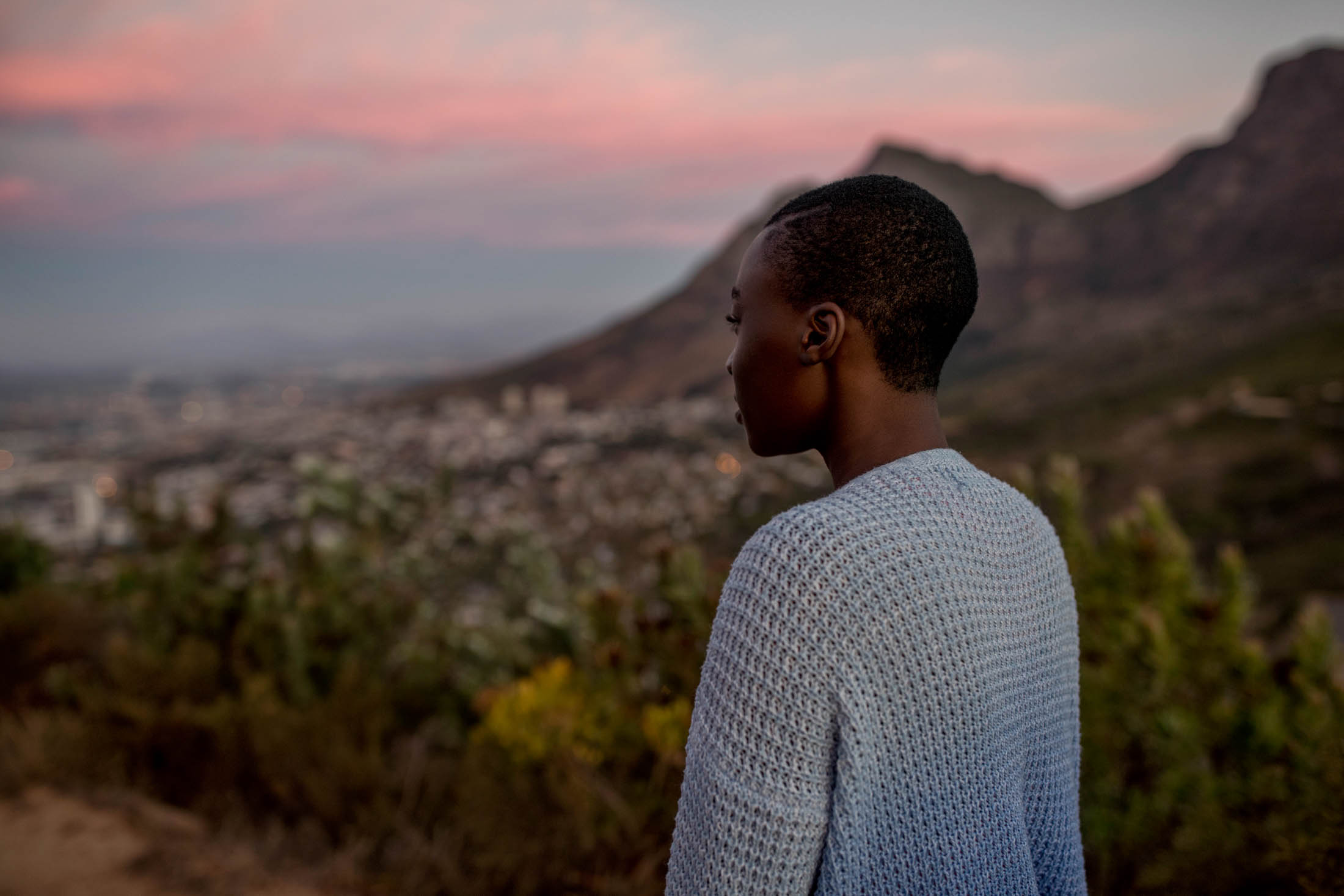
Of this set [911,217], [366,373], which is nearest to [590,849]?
[911,217]

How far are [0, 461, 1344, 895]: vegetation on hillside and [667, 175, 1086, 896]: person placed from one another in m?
1.47

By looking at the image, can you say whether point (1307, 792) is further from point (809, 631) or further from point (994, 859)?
point (809, 631)

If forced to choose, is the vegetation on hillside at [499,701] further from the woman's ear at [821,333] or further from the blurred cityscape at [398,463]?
the woman's ear at [821,333]

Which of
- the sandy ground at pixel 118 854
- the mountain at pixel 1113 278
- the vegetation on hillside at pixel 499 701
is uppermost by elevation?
the mountain at pixel 1113 278

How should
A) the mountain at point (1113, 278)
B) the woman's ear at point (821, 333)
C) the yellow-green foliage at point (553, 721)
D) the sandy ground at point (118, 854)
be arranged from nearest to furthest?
1. the woman's ear at point (821, 333)
2. the yellow-green foliage at point (553, 721)
3. the sandy ground at point (118, 854)
4. the mountain at point (1113, 278)

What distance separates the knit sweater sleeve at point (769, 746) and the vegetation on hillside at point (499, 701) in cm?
179

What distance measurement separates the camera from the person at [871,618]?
1044 millimetres

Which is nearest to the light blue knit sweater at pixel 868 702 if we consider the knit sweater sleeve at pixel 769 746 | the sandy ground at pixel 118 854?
the knit sweater sleeve at pixel 769 746

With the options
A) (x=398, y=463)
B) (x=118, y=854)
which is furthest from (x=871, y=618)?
(x=398, y=463)

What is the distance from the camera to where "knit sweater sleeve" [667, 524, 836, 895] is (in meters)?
1.04

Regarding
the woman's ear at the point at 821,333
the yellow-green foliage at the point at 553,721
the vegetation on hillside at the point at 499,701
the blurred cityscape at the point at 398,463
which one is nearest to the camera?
the woman's ear at the point at 821,333

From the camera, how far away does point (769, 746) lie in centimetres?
104

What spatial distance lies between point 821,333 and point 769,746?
561 mm

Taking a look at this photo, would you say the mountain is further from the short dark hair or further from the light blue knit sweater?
the light blue knit sweater
